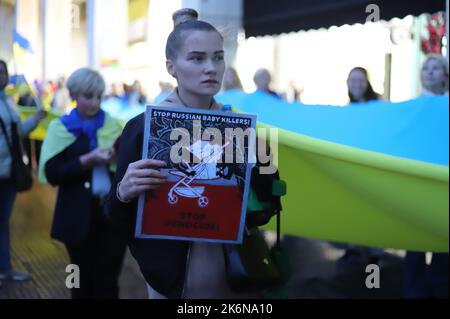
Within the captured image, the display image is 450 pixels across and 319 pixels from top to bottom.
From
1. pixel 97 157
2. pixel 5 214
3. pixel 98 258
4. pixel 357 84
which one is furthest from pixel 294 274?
pixel 97 157

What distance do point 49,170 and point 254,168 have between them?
1.96 metres

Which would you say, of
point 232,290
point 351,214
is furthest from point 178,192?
point 351,214

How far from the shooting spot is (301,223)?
3654mm

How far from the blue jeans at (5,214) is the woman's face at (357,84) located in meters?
2.70

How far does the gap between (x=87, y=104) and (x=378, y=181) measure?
5.40 feet

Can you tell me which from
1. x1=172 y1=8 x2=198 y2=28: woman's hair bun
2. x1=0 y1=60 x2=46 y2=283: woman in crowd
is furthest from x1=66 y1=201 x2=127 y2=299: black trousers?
x1=172 y1=8 x2=198 y2=28: woman's hair bun

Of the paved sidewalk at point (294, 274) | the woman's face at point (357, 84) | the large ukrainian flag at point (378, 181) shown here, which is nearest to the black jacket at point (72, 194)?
the large ukrainian flag at point (378, 181)

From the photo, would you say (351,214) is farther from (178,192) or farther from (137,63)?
(137,63)

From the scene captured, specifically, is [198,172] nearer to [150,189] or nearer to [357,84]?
[150,189]

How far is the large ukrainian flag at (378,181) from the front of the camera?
3023 millimetres

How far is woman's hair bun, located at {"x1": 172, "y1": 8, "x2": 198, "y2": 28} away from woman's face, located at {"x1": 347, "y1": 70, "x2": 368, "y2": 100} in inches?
129

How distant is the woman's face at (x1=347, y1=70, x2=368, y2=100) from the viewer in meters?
5.19

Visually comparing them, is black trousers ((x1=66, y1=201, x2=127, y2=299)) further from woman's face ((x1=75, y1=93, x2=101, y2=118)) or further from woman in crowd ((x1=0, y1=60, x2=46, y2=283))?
woman in crowd ((x1=0, y1=60, x2=46, y2=283))

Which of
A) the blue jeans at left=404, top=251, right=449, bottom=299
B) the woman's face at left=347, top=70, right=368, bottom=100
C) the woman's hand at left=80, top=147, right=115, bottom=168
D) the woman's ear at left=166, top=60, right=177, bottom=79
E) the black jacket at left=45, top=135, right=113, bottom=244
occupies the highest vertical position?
the woman's face at left=347, top=70, right=368, bottom=100
